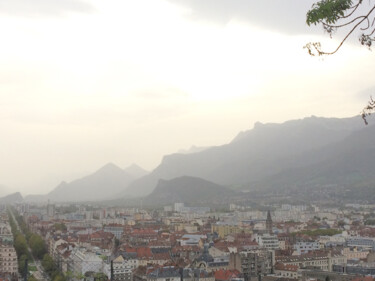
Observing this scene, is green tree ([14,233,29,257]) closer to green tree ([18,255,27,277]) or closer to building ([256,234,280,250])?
green tree ([18,255,27,277])

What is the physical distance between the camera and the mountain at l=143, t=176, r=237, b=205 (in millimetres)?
158500

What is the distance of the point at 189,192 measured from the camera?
168 m

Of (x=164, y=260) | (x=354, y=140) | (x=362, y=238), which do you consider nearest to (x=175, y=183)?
(x=354, y=140)

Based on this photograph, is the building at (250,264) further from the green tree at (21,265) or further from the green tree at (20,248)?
the green tree at (20,248)

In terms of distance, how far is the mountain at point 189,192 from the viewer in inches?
6240

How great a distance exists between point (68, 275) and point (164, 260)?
8.22 meters

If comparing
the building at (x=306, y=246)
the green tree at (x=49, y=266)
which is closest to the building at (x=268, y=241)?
the building at (x=306, y=246)

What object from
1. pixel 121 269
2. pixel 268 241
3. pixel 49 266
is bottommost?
pixel 49 266

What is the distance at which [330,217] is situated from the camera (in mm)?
89812

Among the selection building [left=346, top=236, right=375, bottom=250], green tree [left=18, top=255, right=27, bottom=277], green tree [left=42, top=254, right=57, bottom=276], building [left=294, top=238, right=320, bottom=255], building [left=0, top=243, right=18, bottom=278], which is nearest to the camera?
building [left=0, top=243, right=18, bottom=278]

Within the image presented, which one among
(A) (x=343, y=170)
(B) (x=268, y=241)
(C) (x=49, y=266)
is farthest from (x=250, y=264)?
(A) (x=343, y=170)

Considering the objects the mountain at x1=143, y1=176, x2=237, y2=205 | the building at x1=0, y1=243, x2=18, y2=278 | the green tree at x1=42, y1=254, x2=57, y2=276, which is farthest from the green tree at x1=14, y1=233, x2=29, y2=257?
the mountain at x1=143, y1=176, x2=237, y2=205

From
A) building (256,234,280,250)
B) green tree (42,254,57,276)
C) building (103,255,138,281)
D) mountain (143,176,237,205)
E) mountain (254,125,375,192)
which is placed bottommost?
green tree (42,254,57,276)

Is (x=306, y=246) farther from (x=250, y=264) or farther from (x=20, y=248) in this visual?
(x=20, y=248)
